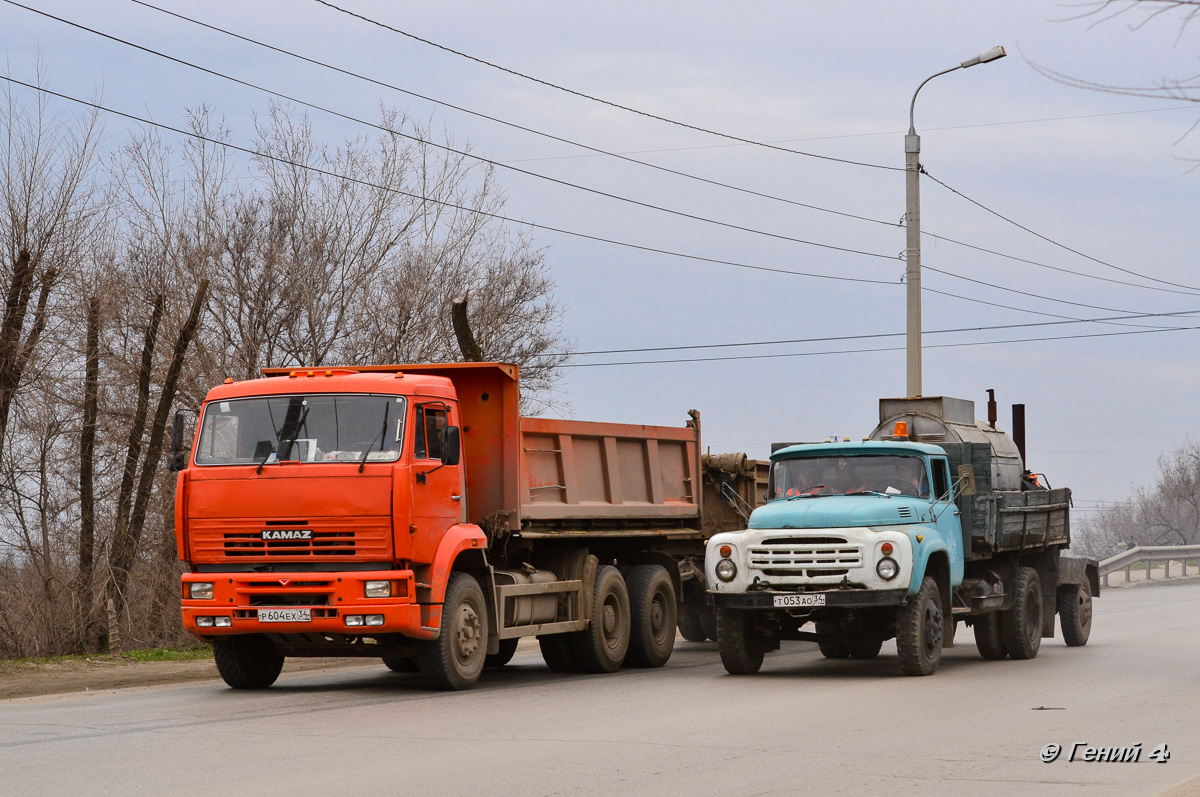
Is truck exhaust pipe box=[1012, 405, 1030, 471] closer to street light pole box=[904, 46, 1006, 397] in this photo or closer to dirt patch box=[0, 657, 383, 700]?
street light pole box=[904, 46, 1006, 397]

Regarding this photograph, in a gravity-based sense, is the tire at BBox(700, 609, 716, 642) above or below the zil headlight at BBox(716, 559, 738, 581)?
below

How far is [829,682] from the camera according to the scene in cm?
1420

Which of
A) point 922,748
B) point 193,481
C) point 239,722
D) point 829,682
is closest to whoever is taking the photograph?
point 922,748

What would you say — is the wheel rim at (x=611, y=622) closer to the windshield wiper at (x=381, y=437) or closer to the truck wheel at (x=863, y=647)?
the truck wheel at (x=863, y=647)

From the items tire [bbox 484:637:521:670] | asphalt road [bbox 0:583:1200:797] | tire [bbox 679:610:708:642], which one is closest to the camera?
asphalt road [bbox 0:583:1200:797]

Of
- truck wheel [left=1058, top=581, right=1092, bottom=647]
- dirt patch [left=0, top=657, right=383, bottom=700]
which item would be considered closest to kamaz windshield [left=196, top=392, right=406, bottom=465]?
dirt patch [left=0, top=657, right=383, bottom=700]

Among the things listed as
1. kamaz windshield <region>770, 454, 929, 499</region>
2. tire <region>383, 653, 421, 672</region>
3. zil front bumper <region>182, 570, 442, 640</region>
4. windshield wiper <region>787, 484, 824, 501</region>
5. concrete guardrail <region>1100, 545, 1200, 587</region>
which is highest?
kamaz windshield <region>770, 454, 929, 499</region>

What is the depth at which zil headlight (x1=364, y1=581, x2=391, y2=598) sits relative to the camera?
499 inches

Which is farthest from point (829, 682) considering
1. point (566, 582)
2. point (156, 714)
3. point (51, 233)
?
point (51, 233)

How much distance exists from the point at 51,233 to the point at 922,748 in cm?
1518

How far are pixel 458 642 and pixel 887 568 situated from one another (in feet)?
13.7

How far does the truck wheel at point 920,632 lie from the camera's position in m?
14.1

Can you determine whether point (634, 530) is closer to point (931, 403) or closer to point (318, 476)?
point (931, 403)

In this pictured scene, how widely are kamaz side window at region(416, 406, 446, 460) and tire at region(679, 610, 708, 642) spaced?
786 centimetres
